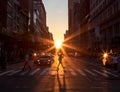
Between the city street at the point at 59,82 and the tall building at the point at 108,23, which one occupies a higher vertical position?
the tall building at the point at 108,23

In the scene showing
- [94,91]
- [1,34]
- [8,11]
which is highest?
[8,11]

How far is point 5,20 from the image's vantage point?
8494 centimetres

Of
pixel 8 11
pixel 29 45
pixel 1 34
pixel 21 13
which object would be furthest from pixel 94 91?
pixel 29 45

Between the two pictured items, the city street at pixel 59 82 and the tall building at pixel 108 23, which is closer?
the city street at pixel 59 82

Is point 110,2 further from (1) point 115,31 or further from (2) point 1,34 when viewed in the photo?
(2) point 1,34

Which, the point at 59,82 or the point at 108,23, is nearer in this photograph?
the point at 59,82

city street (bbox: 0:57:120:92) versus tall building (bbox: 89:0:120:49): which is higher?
tall building (bbox: 89:0:120:49)

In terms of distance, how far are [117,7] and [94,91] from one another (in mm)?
67732

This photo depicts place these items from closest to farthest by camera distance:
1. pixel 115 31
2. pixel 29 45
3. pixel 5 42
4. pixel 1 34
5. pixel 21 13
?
1. pixel 1 34
2. pixel 5 42
3. pixel 115 31
4. pixel 21 13
5. pixel 29 45

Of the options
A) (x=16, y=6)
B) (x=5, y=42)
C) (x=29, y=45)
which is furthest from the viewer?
(x=29, y=45)

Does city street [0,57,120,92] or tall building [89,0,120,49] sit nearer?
city street [0,57,120,92]

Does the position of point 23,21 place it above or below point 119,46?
above

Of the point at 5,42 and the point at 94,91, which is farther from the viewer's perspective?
the point at 5,42

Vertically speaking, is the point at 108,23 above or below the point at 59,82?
above
